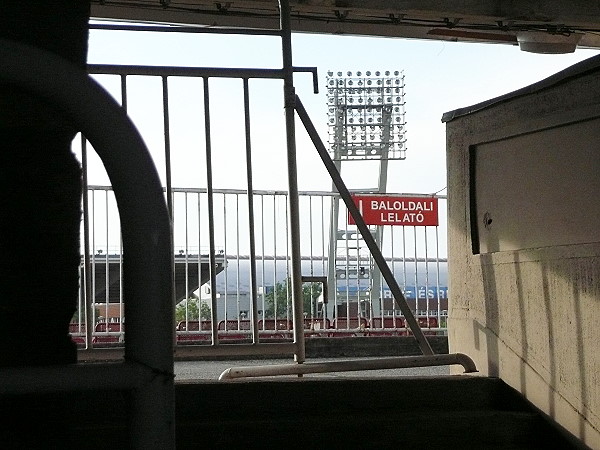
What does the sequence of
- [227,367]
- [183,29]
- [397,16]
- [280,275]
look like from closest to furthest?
[183,29] → [397,16] → [227,367] → [280,275]

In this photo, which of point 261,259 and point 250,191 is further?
point 261,259

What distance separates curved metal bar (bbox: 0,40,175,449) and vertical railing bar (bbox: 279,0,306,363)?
2808mm

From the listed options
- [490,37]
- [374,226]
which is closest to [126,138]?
[490,37]

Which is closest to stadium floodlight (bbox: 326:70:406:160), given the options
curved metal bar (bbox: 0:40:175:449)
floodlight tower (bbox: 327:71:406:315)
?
floodlight tower (bbox: 327:71:406:315)

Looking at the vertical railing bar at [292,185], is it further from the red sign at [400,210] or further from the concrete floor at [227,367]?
the red sign at [400,210]

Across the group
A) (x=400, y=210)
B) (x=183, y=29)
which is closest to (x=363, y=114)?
(x=400, y=210)

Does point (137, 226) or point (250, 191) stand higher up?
point (250, 191)

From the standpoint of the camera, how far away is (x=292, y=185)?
3889mm

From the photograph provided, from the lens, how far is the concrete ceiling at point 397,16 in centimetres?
595

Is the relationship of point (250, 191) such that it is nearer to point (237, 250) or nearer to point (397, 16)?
point (397, 16)

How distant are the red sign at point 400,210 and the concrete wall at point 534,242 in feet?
16.9

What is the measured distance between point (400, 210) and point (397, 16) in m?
3.36

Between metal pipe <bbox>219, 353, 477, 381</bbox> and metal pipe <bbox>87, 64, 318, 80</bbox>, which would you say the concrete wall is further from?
metal pipe <bbox>87, 64, 318, 80</bbox>

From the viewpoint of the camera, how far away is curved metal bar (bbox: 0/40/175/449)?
3.16 ft
